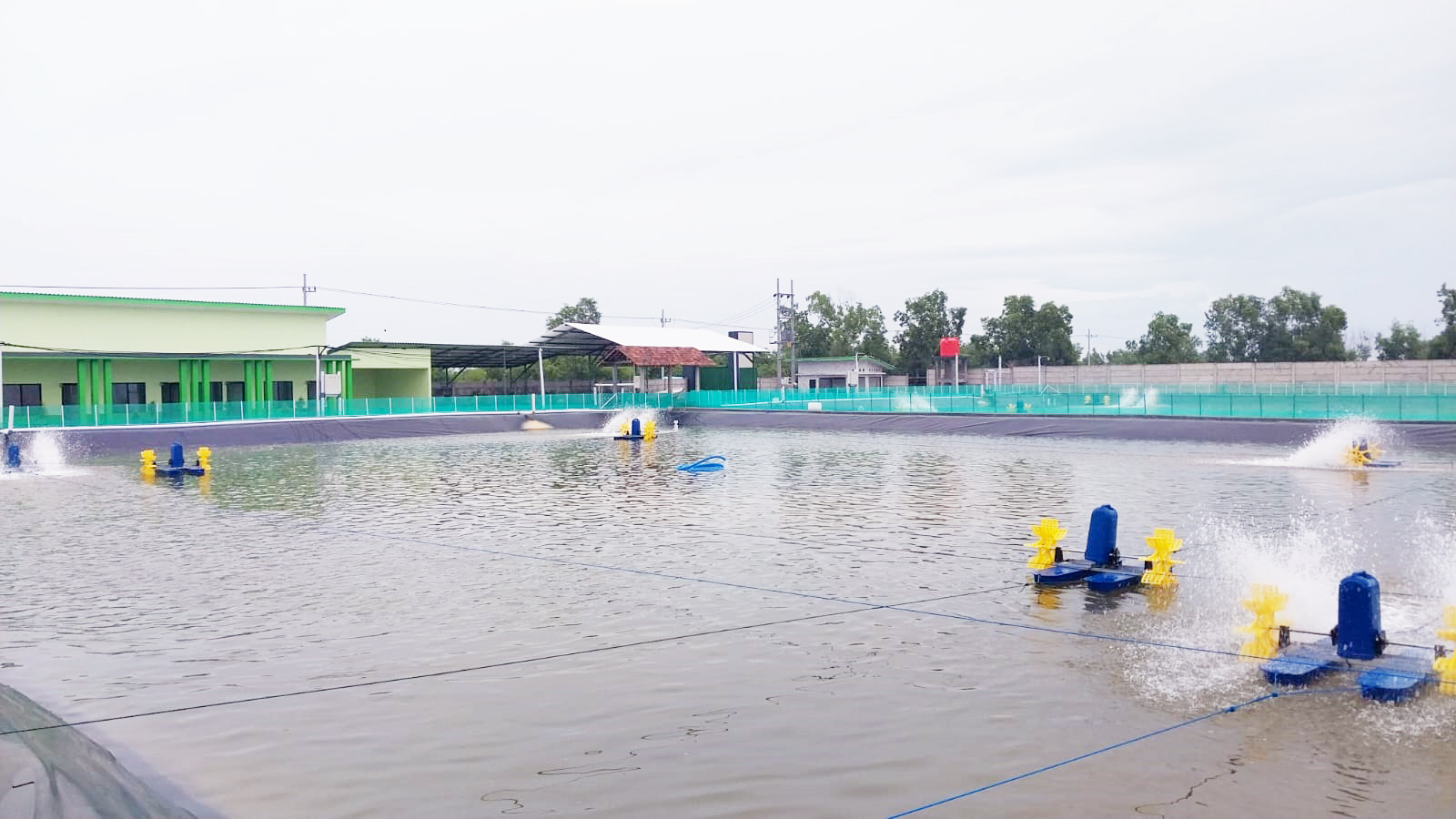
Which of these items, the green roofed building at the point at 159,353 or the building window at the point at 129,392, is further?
the building window at the point at 129,392

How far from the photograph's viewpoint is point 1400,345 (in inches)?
3937

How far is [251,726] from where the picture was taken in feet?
25.5

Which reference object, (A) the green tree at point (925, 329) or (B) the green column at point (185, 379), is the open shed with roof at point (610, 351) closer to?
(B) the green column at point (185, 379)

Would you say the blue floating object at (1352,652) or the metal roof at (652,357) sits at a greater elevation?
the metal roof at (652,357)

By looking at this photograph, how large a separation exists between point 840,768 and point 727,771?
0.71 meters

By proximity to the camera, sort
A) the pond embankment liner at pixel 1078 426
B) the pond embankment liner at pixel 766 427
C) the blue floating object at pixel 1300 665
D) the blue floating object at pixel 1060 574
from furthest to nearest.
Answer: the pond embankment liner at pixel 766 427 < the pond embankment liner at pixel 1078 426 < the blue floating object at pixel 1060 574 < the blue floating object at pixel 1300 665

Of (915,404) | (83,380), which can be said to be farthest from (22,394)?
(915,404)

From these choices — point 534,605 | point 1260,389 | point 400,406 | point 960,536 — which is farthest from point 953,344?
point 534,605

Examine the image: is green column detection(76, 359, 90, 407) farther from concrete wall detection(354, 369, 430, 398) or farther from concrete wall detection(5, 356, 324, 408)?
concrete wall detection(354, 369, 430, 398)

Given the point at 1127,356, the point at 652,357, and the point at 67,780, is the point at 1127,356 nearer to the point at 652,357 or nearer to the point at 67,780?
the point at 652,357

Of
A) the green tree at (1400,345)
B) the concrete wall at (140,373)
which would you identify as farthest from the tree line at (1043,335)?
the concrete wall at (140,373)

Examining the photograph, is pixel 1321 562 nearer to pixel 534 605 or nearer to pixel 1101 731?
pixel 1101 731

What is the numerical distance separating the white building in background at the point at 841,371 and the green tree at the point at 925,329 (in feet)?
14.5

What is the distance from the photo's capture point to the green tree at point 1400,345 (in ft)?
319
